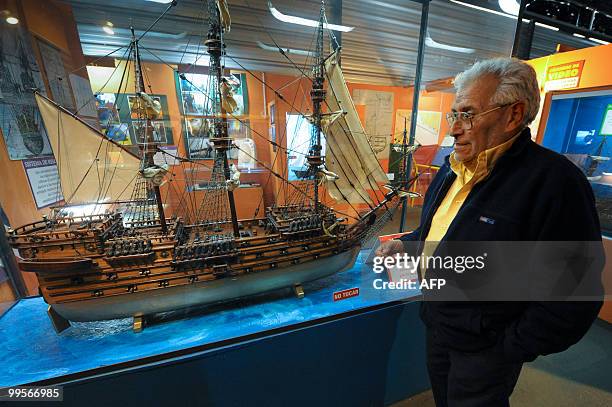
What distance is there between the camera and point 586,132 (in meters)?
3.05

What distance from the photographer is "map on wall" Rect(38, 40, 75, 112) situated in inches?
74.1

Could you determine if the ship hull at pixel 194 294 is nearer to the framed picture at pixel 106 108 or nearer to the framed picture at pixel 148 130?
the framed picture at pixel 148 130

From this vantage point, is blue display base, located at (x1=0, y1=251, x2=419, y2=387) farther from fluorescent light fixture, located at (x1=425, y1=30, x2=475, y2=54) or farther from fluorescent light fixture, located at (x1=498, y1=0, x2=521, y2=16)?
fluorescent light fixture, located at (x1=498, y1=0, x2=521, y2=16)

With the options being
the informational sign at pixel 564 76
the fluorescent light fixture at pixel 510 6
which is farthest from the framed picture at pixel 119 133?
the informational sign at pixel 564 76

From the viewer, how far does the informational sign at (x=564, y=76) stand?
267 cm

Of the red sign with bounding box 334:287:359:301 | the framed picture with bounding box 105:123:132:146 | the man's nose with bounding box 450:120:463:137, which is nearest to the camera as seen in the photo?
the man's nose with bounding box 450:120:463:137

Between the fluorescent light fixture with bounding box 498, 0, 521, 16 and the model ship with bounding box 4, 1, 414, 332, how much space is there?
267cm

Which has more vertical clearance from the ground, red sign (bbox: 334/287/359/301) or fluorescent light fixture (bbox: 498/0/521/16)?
fluorescent light fixture (bbox: 498/0/521/16)

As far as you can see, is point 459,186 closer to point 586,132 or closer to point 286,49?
point 286,49

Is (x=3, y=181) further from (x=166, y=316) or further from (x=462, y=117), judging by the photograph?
(x=462, y=117)

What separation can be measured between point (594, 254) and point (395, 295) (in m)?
1.32

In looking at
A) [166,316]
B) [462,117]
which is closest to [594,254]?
[462,117]

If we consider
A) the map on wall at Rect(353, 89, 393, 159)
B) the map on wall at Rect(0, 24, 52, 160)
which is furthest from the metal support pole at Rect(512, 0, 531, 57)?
the map on wall at Rect(0, 24, 52, 160)

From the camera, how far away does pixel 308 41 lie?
2596mm
